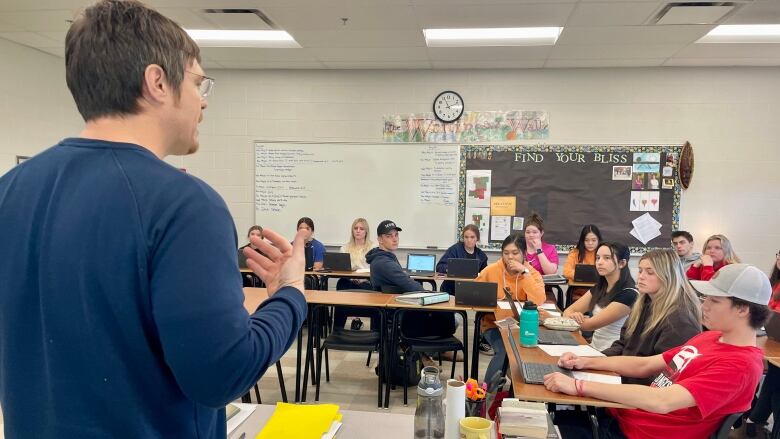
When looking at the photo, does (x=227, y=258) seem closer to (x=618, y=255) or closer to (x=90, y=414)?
(x=90, y=414)

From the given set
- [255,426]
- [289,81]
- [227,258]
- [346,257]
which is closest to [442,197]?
[346,257]

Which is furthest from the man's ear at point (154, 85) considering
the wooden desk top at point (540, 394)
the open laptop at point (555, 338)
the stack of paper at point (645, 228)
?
the stack of paper at point (645, 228)

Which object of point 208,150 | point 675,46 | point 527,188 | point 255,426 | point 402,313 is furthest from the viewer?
→ point 208,150

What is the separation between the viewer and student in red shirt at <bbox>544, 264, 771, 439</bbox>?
173 centimetres

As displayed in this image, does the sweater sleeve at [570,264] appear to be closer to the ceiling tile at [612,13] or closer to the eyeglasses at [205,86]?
the ceiling tile at [612,13]

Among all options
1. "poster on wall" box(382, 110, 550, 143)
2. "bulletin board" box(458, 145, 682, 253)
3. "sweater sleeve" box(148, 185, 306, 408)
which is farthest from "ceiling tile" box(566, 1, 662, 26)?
"sweater sleeve" box(148, 185, 306, 408)

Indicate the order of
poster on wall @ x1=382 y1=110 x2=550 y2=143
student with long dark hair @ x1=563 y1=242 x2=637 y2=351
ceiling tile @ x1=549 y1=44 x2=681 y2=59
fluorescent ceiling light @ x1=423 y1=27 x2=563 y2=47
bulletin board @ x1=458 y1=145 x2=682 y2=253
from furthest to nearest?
poster on wall @ x1=382 y1=110 x2=550 y2=143 → bulletin board @ x1=458 y1=145 x2=682 y2=253 → ceiling tile @ x1=549 y1=44 x2=681 y2=59 → fluorescent ceiling light @ x1=423 y1=27 x2=563 y2=47 → student with long dark hair @ x1=563 y1=242 x2=637 y2=351

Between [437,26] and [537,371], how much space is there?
3334 mm

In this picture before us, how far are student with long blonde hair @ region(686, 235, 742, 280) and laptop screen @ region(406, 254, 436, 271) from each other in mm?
2538

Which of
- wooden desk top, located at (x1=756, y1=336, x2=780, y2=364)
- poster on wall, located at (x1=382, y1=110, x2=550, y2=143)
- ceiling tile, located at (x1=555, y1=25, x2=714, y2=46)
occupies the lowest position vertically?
wooden desk top, located at (x1=756, y1=336, x2=780, y2=364)

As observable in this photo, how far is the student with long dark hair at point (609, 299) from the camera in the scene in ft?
9.64

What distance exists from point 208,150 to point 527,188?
3.99 meters

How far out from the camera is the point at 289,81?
607cm

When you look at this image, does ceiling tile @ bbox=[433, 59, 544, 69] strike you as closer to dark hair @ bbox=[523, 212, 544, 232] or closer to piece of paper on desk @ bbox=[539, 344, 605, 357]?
dark hair @ bbox=[523, 212, 544, 232]
